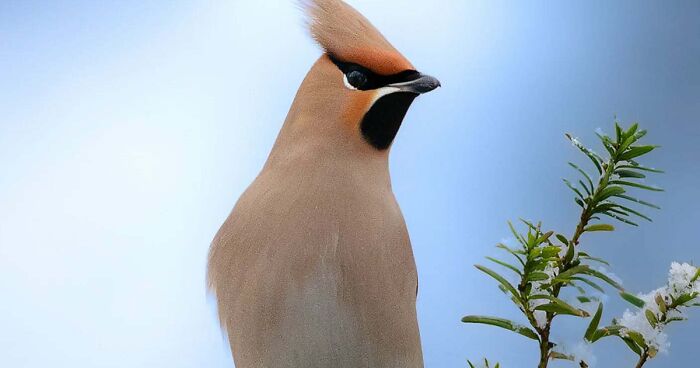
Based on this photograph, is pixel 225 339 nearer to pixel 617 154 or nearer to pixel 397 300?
pixel 397 300

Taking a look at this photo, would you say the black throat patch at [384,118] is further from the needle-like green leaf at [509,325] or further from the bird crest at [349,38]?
the needle-like green leaf at [509,325]

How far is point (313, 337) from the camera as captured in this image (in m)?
0.79

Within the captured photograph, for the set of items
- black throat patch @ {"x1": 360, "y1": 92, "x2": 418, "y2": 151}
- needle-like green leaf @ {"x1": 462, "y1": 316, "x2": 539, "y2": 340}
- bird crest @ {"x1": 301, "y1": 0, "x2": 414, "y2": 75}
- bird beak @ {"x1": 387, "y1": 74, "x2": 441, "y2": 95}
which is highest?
bird crest @ {"x1": 301, "y1": 0, "x2": 414, "y2": 75}

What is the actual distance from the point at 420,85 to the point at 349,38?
111 mm

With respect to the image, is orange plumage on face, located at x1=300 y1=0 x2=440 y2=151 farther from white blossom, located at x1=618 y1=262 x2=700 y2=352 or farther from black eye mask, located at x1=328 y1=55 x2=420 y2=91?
white blossom, located at x1=618 y1=262 x2=700 y2=352

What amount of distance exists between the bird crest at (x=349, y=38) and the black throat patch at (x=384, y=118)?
31 millimetres

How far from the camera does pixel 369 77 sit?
0.89 meters

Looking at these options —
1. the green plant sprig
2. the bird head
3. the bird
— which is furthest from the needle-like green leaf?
the bird head

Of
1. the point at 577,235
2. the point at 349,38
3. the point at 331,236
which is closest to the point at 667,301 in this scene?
the point at 577,235

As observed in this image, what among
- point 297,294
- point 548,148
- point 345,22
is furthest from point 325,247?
point 548,148

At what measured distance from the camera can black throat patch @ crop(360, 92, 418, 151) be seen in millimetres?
884

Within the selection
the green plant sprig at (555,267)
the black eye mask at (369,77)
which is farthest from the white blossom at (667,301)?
Answer: the black eye mask at (369,77)

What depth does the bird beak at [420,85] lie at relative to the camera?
2.82ft

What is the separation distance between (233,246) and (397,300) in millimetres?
185
